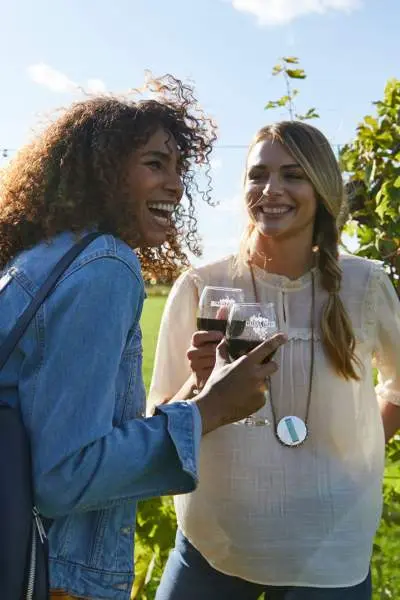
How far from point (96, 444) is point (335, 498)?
125 centimetres

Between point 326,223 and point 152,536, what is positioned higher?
point 326,223

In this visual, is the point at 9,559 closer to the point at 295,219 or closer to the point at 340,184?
the point at 295,219

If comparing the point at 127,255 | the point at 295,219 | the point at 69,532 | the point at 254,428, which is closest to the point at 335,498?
the point at 254,428

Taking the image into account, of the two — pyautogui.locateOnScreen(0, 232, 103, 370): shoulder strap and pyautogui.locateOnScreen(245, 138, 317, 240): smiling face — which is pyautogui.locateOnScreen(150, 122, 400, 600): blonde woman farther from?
pyautogui.locateOnScreen(0, 232, 103, 370): shoulder strap

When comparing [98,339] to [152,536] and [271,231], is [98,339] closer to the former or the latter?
[271,231]

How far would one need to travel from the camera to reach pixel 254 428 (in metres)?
2.58

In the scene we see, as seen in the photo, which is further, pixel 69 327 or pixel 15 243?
pixel 15 243

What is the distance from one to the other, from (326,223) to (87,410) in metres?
1.65

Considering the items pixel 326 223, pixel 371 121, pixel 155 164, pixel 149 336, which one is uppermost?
pixel 371 121

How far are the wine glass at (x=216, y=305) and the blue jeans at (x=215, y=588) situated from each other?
0.75m

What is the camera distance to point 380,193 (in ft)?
13.5

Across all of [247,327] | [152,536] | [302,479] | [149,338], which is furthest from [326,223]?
[149,338]

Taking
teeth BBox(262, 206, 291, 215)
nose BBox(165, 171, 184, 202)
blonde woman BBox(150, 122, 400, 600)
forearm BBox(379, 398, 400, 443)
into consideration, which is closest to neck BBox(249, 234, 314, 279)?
blonde woman BBox(150, 122, 400, 600)

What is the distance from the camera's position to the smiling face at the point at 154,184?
1.83m
